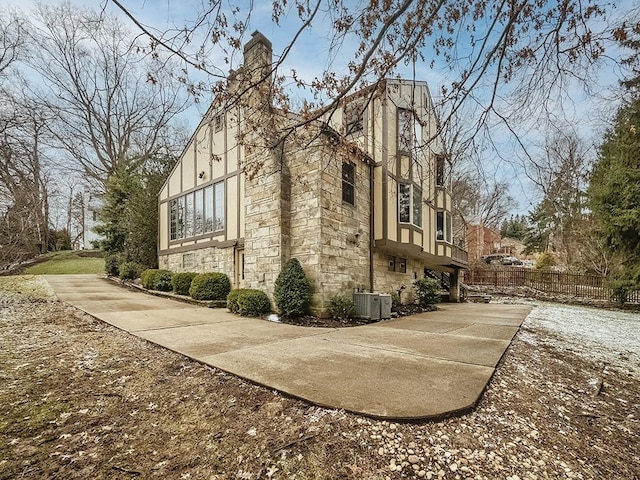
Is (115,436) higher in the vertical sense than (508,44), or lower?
lower

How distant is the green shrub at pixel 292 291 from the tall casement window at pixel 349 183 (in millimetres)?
2536

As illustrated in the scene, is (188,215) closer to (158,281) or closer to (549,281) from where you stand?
(158,281)

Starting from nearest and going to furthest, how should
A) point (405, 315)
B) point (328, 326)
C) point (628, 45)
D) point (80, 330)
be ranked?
1. point (628, 45)
2. point (80, 330)
3. point (328, 326)
4. point (405, 315)

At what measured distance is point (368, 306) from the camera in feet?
25.9

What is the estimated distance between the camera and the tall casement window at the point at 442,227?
12961mm

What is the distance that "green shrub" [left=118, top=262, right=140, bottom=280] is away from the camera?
13391 millimetres

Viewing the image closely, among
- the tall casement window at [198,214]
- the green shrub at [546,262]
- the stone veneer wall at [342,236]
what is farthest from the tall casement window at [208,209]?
the green shrub at [546,262]

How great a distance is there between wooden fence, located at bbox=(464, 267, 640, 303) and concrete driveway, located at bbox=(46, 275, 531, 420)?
35.9ft

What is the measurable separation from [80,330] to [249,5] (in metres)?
5.43

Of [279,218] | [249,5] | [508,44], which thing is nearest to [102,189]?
[279,218]

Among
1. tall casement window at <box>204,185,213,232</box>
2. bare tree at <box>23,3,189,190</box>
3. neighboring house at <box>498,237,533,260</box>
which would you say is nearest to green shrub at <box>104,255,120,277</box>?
bare tree at <box>23,3,189,190</box>

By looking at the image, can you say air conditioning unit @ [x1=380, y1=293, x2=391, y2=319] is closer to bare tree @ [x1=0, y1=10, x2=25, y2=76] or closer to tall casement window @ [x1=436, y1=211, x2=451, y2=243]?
tall casement window @ [x1=436, y1=211, x2=451, y2=243]

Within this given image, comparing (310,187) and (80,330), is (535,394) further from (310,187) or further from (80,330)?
(80,330)

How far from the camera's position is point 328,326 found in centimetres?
666
